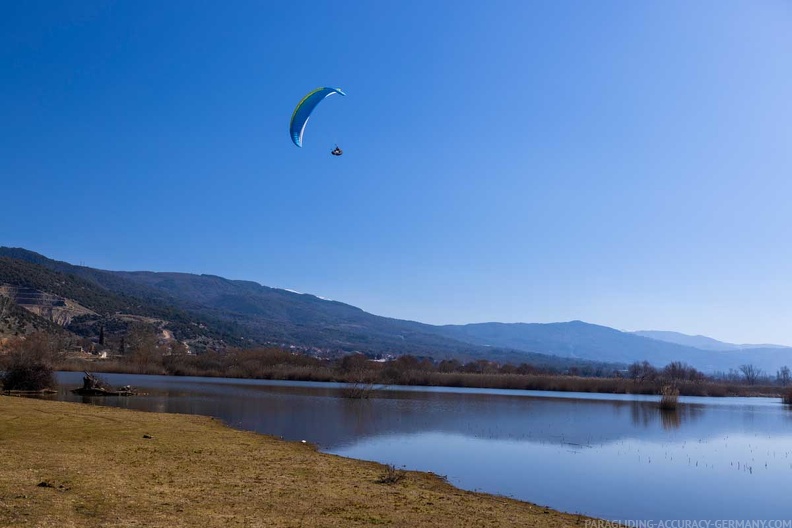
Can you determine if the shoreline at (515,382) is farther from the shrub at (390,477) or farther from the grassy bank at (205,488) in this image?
the shrub at (390,477)

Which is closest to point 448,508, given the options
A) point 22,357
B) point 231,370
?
point 22,357

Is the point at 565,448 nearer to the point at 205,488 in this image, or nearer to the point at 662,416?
A: the point at 205,488

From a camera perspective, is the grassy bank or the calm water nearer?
the grassy bank

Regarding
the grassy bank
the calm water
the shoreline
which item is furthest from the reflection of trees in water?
the shoreline

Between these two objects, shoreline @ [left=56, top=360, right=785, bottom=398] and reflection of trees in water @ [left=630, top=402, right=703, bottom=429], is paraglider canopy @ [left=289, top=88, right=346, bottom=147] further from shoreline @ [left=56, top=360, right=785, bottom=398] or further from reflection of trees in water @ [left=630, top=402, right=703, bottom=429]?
shoreline @ [left=56, top=360, right=785, bottom=398]

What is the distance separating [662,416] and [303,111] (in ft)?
108

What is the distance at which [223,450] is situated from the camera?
59.5 feet

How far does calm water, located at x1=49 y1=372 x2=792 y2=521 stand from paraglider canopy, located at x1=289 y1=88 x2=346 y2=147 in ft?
41.1

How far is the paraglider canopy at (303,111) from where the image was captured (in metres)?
26.3

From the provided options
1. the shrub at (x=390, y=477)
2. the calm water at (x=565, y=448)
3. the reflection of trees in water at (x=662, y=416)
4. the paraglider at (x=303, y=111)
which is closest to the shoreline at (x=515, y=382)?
the reflection of trees in water at (x=662, y=416)

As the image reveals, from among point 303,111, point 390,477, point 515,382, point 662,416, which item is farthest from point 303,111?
point 515,382

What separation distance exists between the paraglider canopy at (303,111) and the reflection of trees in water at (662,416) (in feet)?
84.8

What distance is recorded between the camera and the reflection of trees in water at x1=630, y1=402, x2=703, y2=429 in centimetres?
3788

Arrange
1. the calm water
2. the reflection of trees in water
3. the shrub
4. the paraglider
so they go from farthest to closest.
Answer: the reflection of trees in water, the paraglider, the calm water, the shrub
